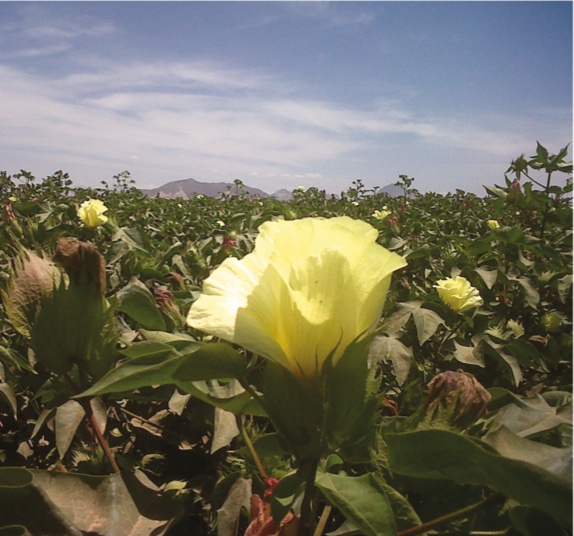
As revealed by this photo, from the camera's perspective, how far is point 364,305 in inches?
17.8

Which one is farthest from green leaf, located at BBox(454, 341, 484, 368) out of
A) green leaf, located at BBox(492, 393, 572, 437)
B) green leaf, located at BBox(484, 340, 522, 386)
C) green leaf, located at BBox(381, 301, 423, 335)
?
green leaf, located at BBox(492, 393, 572, 437)

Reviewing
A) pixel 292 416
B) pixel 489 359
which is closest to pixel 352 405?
pixel 292 416

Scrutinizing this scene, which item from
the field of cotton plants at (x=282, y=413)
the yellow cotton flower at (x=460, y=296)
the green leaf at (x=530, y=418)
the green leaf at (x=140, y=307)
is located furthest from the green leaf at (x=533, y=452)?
Result: the yellow cotton flower at (x=460, y=296)

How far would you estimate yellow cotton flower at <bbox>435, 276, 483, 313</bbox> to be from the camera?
4.13 ft

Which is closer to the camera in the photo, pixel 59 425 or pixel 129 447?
pixel 59 425

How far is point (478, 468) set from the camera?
1.17 feet

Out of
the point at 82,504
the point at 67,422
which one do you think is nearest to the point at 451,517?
the point at 82,504

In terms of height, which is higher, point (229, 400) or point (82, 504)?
point (229, 400)

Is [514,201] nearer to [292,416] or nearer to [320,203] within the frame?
[292,416]

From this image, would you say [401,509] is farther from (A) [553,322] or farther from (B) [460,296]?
(A) [553,322]

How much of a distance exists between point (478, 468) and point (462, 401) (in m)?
0.15

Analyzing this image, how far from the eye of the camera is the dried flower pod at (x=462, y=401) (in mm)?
504

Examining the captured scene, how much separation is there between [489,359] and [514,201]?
126cm

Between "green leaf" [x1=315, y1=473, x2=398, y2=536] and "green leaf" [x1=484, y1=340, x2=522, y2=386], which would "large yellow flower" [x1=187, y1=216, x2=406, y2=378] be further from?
"green leaf" [x1=484, y1=340, x2=522, y2=386]
